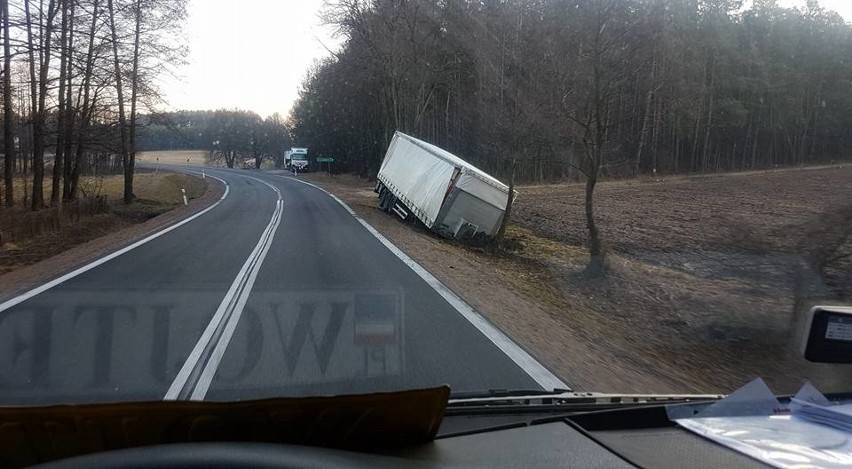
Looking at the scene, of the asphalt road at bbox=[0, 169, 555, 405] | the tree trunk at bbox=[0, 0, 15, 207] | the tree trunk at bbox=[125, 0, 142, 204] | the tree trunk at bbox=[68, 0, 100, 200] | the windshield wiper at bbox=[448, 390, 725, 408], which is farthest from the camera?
the tree trunk at bbox=[125, 0, 142, 204]

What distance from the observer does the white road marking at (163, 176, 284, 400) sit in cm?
639

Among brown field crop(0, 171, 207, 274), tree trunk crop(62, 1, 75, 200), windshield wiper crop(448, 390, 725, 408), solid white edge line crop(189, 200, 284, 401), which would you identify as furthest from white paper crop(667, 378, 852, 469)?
tree trunk crop(62, 1, 75, 200)

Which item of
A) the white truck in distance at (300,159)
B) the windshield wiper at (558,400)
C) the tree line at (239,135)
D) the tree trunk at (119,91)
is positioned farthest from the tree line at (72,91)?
the tree line at (239,135)

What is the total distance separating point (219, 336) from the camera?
8305mm

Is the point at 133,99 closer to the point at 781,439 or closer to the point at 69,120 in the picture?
the point at 69,120

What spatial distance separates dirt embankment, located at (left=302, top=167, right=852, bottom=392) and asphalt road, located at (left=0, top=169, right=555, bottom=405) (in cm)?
102

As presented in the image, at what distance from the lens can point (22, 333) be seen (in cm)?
859

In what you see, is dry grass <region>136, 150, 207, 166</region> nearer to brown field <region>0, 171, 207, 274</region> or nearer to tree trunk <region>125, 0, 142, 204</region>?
tree trunk <region>125, 0, 142, 204</region>

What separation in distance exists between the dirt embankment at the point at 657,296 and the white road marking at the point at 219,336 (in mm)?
3363

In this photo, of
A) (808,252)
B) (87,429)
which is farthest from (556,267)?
(87,429)

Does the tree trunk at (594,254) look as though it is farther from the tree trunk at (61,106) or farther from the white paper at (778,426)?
the tree trunk at (61,106)

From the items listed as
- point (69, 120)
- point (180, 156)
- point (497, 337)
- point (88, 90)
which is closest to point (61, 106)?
point (69, 120)

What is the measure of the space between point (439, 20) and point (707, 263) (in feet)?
91.9

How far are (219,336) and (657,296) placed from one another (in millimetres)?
8477
